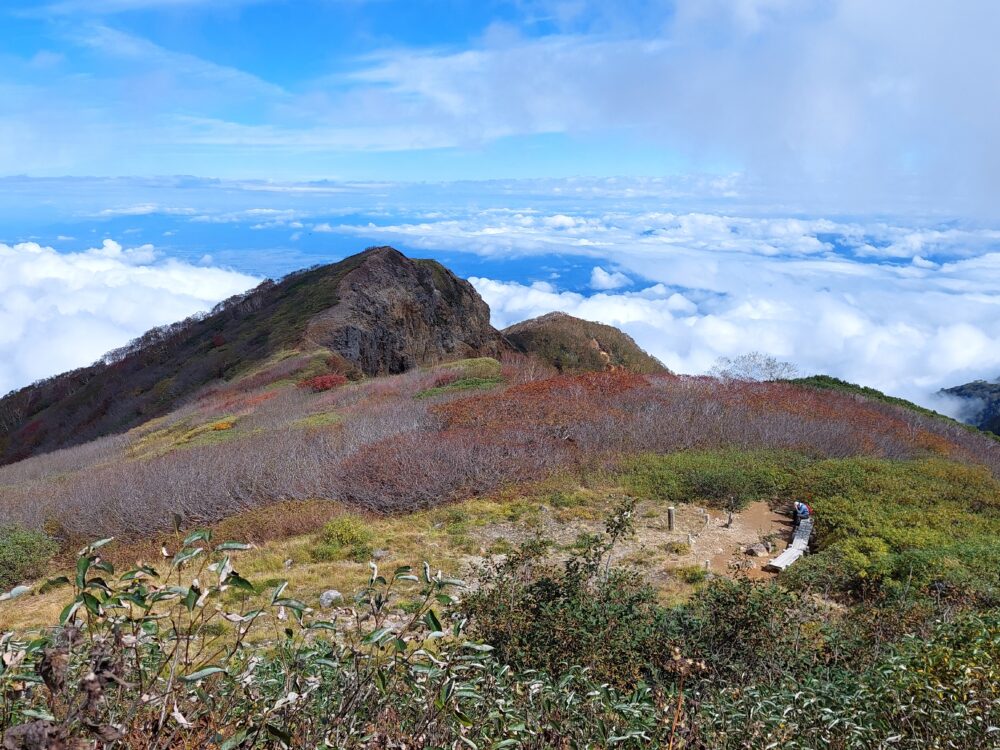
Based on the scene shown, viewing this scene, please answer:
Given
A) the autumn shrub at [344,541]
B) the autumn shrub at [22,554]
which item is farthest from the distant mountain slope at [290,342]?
the autumn shrub at [344,541]

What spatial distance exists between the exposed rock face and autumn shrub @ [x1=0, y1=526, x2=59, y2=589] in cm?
1967

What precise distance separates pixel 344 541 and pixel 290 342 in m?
23.7

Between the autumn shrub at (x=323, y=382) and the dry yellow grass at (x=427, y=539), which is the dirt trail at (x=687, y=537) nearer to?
the dry yellow grass at (x=427, y=539)

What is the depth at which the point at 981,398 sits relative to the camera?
84.4 m

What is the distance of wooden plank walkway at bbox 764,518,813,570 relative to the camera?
9.79m

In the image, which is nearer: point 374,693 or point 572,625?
point 374,693

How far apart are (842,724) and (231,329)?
42607mm

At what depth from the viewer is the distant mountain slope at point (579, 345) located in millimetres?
46125

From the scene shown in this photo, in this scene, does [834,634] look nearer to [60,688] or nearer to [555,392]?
[60,688]

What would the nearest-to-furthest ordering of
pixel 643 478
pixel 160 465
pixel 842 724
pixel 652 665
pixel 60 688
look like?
1. pixel 60 688
2. pixel 842 724
3. pixel 652 665
4. pixel 643 478
5. pixel 160 465

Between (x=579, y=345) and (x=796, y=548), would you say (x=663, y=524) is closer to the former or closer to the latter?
(x=796, y=548)

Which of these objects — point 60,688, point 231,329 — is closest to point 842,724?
point 60,688

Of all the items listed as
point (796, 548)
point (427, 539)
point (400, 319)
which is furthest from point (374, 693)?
point (400, 319)

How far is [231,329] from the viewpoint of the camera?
41.4m
